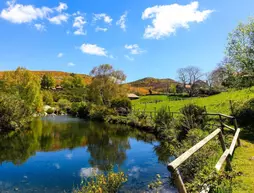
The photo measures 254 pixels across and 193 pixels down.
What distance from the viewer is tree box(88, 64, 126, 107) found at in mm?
47125

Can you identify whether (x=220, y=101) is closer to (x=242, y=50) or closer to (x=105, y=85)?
(x=242, y=50)

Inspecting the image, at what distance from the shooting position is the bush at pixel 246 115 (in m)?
18.1

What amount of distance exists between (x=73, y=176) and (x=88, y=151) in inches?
247

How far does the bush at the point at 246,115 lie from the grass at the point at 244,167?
7.45m

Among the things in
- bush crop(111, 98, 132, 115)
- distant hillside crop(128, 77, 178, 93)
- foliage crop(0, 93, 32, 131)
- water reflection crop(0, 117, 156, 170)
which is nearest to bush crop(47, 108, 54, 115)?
bush crop(111, 98, 132, 115)

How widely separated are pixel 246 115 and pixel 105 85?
32216 millimetres

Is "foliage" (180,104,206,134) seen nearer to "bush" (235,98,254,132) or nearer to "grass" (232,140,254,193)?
"bush" (235,98,254,132)

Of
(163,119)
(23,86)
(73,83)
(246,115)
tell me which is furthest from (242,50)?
(73,83)

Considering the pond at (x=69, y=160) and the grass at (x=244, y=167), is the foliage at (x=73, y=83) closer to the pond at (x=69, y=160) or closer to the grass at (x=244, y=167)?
the pond at (x=69, y=160)

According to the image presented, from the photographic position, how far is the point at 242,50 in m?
18.0

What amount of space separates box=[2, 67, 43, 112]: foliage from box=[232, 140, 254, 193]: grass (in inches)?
1441

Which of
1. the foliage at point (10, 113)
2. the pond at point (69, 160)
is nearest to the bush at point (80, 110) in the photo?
the foliage at point (10, 113)

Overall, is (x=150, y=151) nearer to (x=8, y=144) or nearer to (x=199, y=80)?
(x=8, y=144)

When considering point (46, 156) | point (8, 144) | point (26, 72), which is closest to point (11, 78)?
point (26, 72)
